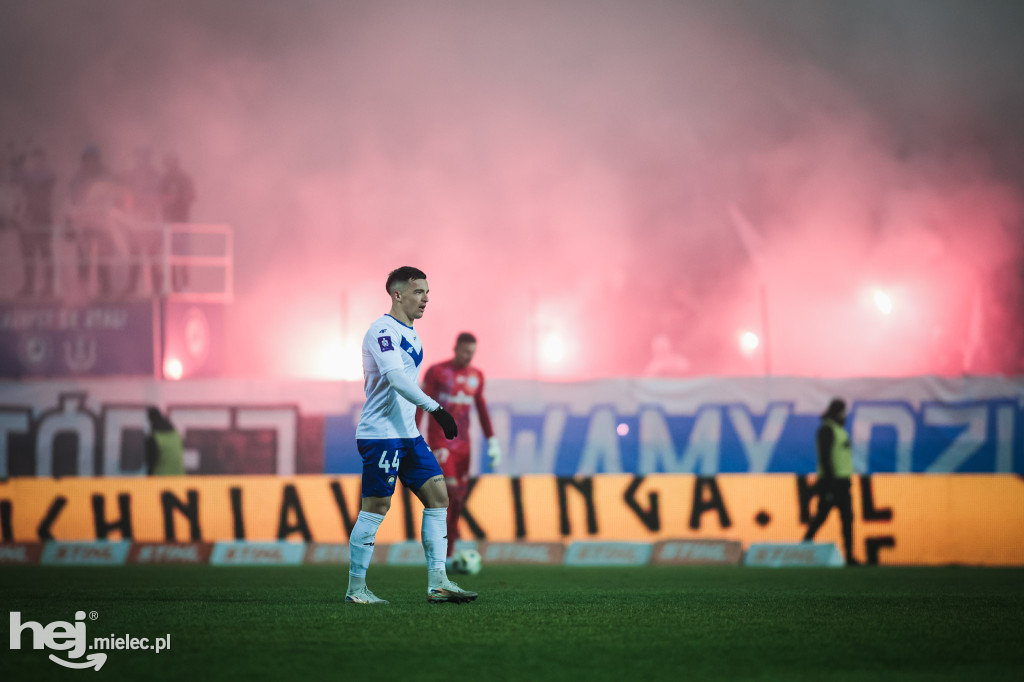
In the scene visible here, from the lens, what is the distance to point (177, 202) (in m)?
23.8

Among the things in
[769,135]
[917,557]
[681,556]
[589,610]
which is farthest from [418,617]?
[769,135]

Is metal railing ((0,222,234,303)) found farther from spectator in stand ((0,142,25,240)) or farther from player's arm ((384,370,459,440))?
player's arm ((384,370,459,440))

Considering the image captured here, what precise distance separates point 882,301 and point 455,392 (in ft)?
55.7

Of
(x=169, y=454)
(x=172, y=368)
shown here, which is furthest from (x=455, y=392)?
(x=172, y=368)

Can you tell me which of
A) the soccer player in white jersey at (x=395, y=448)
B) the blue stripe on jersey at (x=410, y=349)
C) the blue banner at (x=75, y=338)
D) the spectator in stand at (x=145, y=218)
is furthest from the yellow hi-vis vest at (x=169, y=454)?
the blue stripe on jersey at (x=410, y=349)

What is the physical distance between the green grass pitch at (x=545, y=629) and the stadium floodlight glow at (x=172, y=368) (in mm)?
10218

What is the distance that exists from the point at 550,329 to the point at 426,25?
8772mm

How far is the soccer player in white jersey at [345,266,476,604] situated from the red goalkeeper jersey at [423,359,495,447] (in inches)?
151

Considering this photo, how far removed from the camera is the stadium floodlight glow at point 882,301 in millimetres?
25719

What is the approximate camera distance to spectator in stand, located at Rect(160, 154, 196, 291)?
23.0 m

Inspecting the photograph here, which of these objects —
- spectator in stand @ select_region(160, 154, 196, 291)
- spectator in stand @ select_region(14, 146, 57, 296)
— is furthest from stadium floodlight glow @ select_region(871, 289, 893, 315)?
spectator in stand @ select_region(14, 146, 57, 296)

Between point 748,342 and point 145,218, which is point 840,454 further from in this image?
point 145,218

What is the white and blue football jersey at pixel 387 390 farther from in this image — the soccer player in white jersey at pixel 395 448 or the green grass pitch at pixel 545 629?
the green grass pitch at pixel 545 629

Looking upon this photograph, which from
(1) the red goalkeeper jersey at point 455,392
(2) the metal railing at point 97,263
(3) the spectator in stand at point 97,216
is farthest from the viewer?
(3) the spectator in stand at point 97,216
